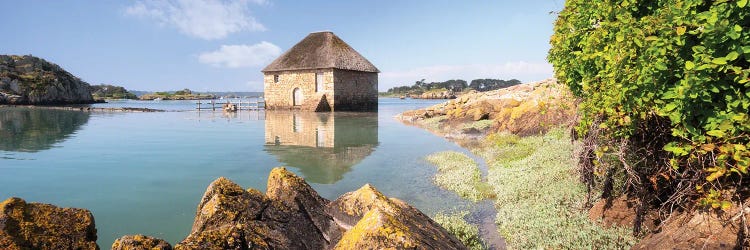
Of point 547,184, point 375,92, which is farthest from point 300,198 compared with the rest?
point 375,92

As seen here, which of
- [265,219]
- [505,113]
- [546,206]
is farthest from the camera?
[505,113]

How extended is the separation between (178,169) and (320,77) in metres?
31.1

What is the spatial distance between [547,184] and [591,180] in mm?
2107

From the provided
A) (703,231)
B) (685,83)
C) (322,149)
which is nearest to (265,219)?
A: (685,83)

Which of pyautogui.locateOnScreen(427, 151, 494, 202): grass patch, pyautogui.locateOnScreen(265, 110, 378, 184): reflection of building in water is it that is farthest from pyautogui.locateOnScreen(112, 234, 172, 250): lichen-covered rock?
pyautogui.locateOnScreen(265, 110, 378, 184): reflection of building in water

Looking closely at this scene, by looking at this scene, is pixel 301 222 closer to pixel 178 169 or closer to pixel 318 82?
pixel 178 169

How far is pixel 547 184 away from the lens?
29.2 ft

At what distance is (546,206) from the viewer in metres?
7.67

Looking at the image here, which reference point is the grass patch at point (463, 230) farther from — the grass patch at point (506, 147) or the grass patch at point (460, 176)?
the grass patch at point (506, 147)

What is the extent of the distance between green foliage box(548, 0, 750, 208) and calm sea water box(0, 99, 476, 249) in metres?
4.09

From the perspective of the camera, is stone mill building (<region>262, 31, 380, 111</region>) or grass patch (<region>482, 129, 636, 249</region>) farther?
stone mill building (<region>262, 31, 380, 111</region>)

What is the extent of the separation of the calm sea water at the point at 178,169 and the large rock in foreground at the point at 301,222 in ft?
9.78

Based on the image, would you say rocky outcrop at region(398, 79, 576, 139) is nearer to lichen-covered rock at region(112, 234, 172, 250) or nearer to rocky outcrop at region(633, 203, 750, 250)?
rocky outcrop at region(633, 203, 750, 250)

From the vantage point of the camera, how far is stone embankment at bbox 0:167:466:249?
336cm
